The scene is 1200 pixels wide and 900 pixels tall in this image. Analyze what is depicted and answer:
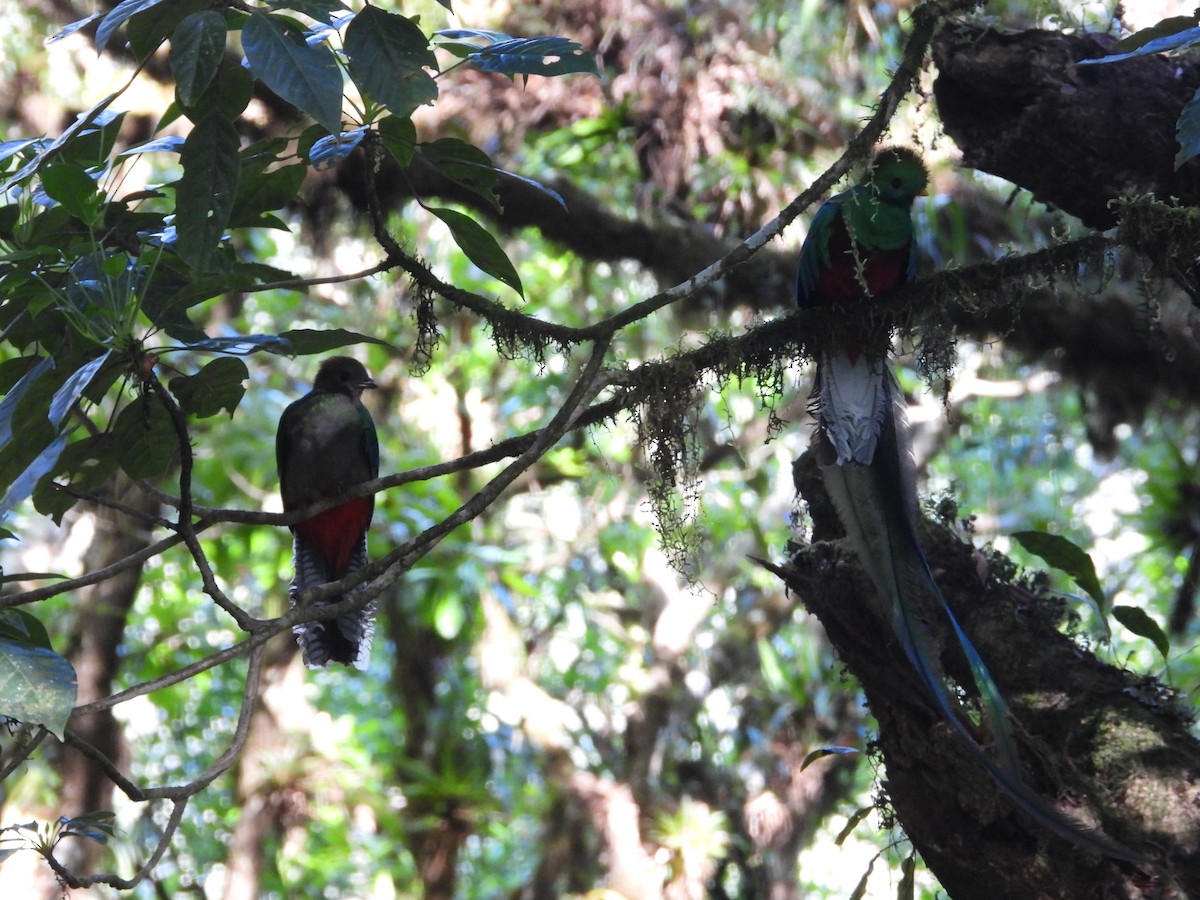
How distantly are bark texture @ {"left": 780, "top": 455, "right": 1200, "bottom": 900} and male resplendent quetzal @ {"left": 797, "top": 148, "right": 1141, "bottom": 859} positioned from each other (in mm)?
128

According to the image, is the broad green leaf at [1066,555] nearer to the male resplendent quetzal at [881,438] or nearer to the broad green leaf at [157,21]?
the male resplendent quetzal at [881,438]

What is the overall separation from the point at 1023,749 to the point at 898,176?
1.20 m

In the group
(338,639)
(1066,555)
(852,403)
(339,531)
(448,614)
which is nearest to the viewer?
(852,403)

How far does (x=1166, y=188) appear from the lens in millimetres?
2381

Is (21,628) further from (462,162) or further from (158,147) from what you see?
(462,162)

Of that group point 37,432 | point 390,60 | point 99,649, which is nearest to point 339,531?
point 37,432

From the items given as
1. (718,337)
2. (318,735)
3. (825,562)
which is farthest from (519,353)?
(318,735)

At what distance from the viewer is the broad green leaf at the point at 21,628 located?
1.60 m

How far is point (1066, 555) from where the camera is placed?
2676 mm

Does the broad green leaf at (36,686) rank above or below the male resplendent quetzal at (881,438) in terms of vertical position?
below

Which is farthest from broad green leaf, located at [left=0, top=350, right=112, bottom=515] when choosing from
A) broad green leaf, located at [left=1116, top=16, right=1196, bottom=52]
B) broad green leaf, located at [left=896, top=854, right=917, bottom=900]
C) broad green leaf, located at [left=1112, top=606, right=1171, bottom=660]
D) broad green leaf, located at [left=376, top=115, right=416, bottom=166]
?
broad green leaf, located at [left=1112, top=606, right=1171, bottom=660]

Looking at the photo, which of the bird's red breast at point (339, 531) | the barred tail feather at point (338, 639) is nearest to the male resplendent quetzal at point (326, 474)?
the bird's red breast at point (339, 531)

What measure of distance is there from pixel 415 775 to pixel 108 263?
5.20m

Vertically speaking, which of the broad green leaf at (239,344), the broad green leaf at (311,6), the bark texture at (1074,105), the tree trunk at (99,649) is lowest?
the broad green leaf at (239,344)
